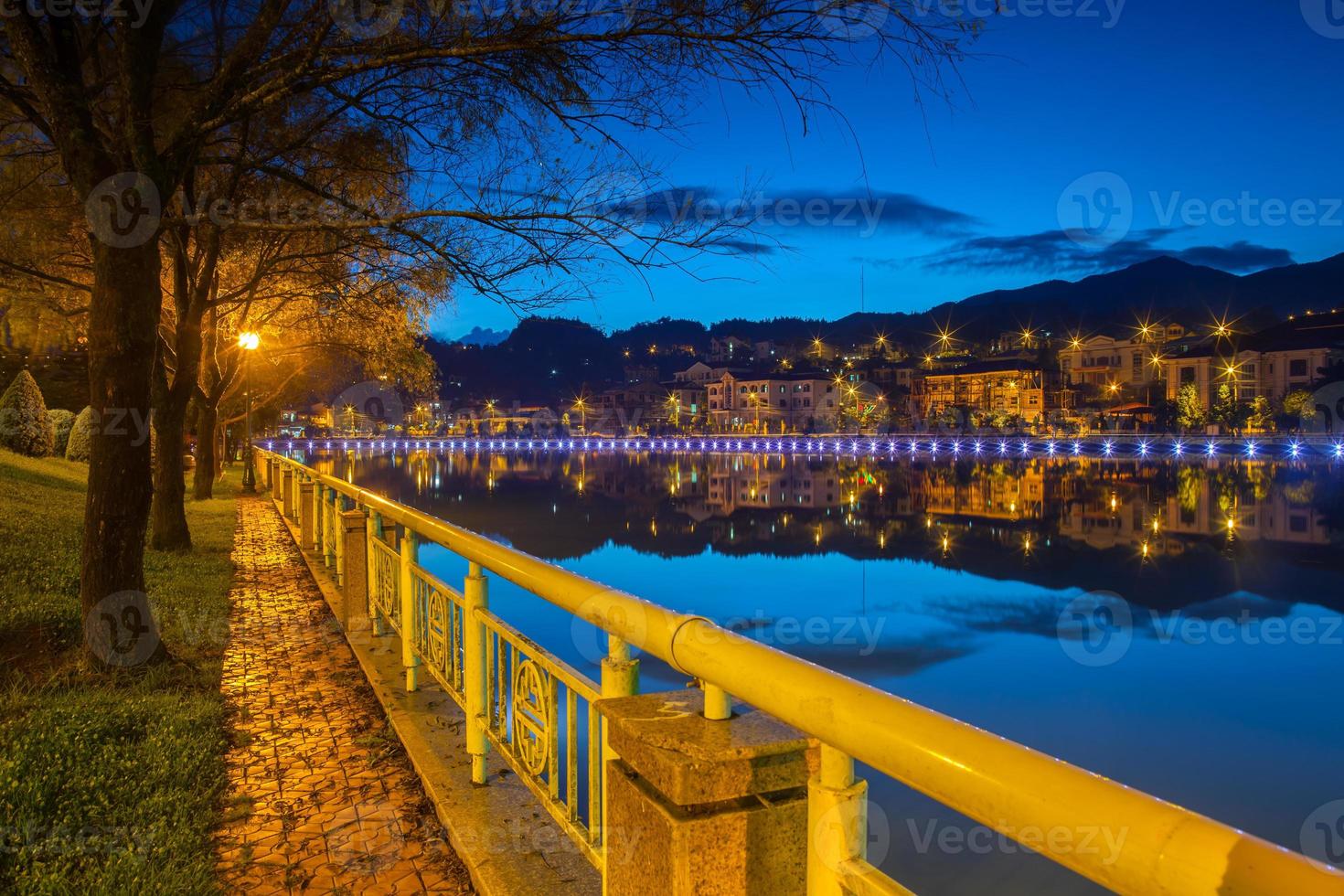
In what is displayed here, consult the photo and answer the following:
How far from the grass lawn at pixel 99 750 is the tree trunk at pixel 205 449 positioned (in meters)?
12.3

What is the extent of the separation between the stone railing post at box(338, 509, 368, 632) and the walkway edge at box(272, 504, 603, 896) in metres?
1.56

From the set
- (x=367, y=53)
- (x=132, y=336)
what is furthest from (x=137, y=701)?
(x=367, y=53)

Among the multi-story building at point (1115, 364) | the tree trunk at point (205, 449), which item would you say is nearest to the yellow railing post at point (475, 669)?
the tree trunk at point (205, 449)

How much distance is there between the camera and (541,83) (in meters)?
6.23

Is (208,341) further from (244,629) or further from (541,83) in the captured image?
(541,83)

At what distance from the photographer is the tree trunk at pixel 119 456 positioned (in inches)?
249

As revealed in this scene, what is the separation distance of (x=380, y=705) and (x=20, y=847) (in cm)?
251

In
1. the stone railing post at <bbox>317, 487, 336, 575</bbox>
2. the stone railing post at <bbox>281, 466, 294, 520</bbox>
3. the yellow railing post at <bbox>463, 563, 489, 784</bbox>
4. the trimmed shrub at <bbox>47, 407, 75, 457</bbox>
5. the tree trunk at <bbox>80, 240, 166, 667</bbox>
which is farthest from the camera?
the trimmed shrub at <bbox>47, 407, 75, 457</bbox>

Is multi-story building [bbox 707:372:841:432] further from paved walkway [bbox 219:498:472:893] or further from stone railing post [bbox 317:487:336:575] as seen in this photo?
paved walkway [bbox 219:498:472:893]

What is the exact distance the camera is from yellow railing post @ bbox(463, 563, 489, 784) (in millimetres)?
4320

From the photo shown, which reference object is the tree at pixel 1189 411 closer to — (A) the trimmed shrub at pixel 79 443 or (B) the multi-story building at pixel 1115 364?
(B) the multi-story building at pixel 1115 364

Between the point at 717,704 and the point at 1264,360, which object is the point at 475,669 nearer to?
the point at 717,704

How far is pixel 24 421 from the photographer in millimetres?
23156

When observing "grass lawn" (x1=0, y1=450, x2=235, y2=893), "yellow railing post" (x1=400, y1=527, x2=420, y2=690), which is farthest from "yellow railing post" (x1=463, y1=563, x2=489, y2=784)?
"yellow railing post" (x1=400, y1=527, x2=420, y2=690)
